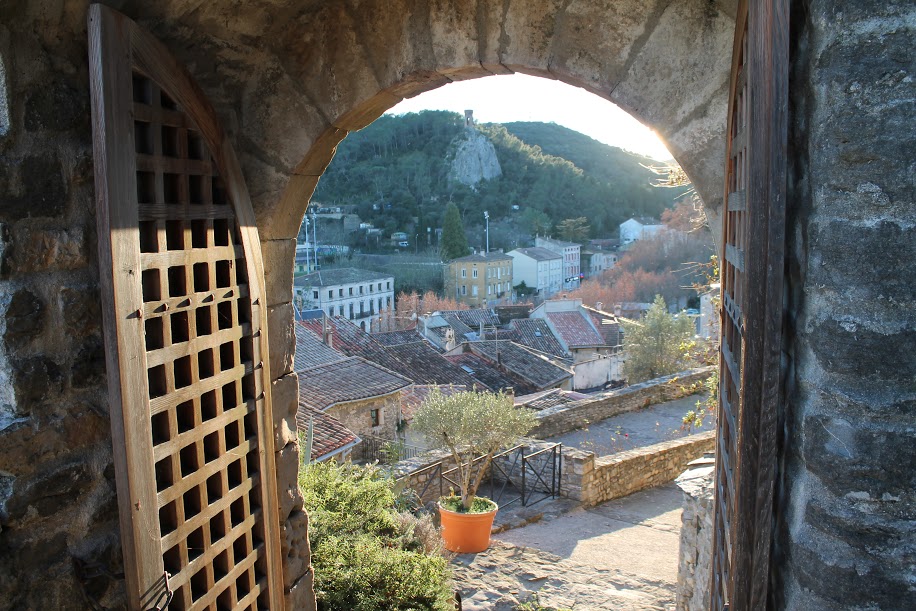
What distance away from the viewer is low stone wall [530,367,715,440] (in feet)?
34.7

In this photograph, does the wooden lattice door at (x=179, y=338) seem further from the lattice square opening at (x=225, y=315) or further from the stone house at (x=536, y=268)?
the stone house at (x=536, y=268)

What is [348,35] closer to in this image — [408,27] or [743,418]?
[408,27]

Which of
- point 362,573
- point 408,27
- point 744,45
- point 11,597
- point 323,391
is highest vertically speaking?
point 408,27

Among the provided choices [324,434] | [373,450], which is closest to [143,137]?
[324,434]

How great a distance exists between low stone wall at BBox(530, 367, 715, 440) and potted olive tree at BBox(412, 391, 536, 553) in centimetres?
316

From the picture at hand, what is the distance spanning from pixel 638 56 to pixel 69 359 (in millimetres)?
1692

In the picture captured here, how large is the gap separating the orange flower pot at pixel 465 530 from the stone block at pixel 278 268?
4035mm

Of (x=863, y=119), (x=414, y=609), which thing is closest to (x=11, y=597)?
(x=863, y=119)

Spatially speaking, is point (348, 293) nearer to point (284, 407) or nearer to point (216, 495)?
point (284, 407)

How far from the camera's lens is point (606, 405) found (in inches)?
451

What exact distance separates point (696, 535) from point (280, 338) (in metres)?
2.44

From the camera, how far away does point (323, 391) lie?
12.3 meters

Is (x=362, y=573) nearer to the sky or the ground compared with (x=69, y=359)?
nearer to the ground

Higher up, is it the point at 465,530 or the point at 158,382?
the point at 158,382
